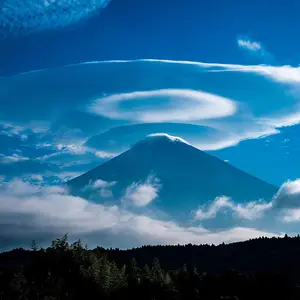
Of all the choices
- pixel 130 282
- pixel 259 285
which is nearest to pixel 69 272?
pixel 130 282

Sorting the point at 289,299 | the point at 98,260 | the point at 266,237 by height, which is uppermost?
the point at 266,237

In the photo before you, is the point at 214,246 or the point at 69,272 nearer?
the point at 69,272

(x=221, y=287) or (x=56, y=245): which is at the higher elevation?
(x=56, y=245)

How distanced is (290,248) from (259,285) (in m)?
59.9

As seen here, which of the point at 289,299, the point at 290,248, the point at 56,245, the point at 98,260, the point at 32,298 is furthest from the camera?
the point at 290,248

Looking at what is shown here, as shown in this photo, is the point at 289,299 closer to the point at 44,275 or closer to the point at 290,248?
the point at 44,275

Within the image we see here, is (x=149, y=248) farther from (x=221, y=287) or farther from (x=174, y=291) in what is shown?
(x=174, y=291)

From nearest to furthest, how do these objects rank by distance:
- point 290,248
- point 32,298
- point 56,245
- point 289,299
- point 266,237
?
point 32,298, point 56,245, point 289,299, point 290,248, point 266,237

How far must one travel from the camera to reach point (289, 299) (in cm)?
5066

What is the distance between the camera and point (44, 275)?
43344 millimetres

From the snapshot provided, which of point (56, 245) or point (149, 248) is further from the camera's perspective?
point (149, 248)

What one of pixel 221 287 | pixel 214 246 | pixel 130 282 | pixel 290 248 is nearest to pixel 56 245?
pixel 130 282

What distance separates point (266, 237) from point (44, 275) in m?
94.1

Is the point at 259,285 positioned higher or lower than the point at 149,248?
lower
